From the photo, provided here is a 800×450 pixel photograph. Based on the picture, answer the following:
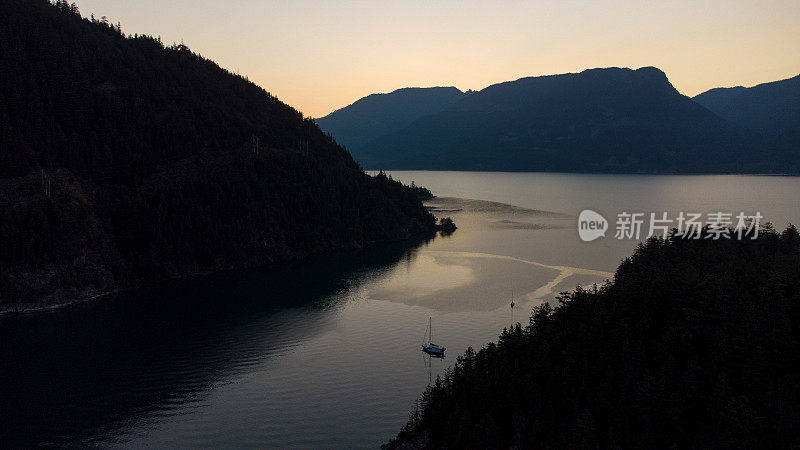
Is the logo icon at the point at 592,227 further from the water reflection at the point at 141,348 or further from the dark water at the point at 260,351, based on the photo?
the water reflection at the point at 141,348

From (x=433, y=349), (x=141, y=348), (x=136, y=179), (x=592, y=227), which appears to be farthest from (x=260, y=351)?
(x=592, y=227)

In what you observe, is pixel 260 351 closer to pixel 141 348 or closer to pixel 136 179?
pixel 141 348

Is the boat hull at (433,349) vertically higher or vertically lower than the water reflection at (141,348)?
higher

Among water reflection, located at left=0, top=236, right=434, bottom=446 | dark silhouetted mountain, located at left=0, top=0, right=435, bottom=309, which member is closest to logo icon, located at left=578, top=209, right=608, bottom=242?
dark silhouetted mountain, located at left=0, top=0, right=435, bottom=309

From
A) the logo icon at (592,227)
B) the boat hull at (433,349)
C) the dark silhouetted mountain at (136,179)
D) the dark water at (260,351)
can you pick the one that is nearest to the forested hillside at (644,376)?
the dark water at (260,351)

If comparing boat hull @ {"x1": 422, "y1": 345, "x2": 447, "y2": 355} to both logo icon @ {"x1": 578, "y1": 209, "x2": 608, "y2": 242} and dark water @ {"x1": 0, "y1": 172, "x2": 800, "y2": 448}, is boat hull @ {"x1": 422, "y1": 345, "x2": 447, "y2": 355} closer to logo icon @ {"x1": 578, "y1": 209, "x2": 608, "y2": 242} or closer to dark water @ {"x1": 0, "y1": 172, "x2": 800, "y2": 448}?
dark water @ {"x1": 0, "y1": 172, "x2": 800, "y2": 448}

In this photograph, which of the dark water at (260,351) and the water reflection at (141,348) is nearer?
the dark water at (260,351)
